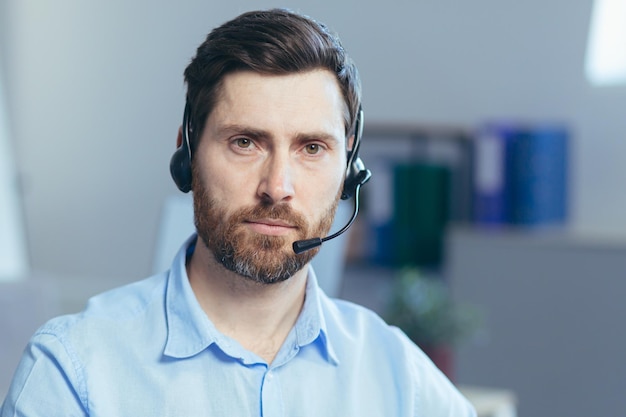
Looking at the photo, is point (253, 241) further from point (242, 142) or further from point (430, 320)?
point (430, 320)

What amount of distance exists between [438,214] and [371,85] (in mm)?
699

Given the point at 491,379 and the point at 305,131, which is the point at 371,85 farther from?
the point at 305,131

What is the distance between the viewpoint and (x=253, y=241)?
1151mm

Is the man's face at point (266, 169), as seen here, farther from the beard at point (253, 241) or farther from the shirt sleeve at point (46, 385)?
the shirt sleeve at point (46, 385)

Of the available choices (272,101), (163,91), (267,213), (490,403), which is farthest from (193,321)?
(163,91)

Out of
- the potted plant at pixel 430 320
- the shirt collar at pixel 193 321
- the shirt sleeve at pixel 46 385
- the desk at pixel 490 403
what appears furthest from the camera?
the potted plant at pixel 430 320

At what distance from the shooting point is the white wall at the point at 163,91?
3.38 meters

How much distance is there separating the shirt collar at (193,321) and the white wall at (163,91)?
6.44ft

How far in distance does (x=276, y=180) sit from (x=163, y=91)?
3.33 metres

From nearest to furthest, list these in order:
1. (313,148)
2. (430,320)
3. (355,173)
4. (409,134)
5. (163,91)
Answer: (313,148)
(355,173)
(430,320)
(409,134)
(163,91)

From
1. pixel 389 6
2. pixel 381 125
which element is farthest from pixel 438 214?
pixel 389 6

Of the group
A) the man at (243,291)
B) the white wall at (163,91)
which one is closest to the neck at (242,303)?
the man at (243,291)

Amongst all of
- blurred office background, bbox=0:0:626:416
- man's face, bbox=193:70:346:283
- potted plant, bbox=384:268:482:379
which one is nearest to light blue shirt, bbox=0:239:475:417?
man's face, bbox=193:70:346:283

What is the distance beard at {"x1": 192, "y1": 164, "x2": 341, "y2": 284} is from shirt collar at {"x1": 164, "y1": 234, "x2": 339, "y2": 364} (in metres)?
0.08
